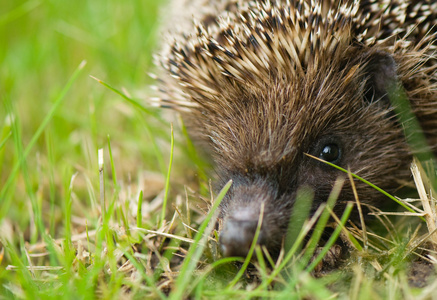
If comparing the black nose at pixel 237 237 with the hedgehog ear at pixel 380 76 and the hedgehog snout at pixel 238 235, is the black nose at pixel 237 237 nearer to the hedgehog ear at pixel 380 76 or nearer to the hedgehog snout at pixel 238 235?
the hedgehog snout at pixel 238 235

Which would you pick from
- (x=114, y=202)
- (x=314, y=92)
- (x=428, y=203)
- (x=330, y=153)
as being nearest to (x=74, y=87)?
(x=114, y=202)

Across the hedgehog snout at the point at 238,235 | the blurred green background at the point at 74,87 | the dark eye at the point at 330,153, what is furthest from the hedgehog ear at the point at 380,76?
the blurred green background at the point at 74,87

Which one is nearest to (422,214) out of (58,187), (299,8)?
(299,8)

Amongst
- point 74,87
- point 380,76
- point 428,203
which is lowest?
point 428,203

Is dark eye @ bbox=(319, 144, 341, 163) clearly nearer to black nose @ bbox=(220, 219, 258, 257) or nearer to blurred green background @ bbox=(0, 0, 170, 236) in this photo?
black nose @ bbox=(220, 219, 258, 257)

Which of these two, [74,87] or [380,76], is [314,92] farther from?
[74,87]
